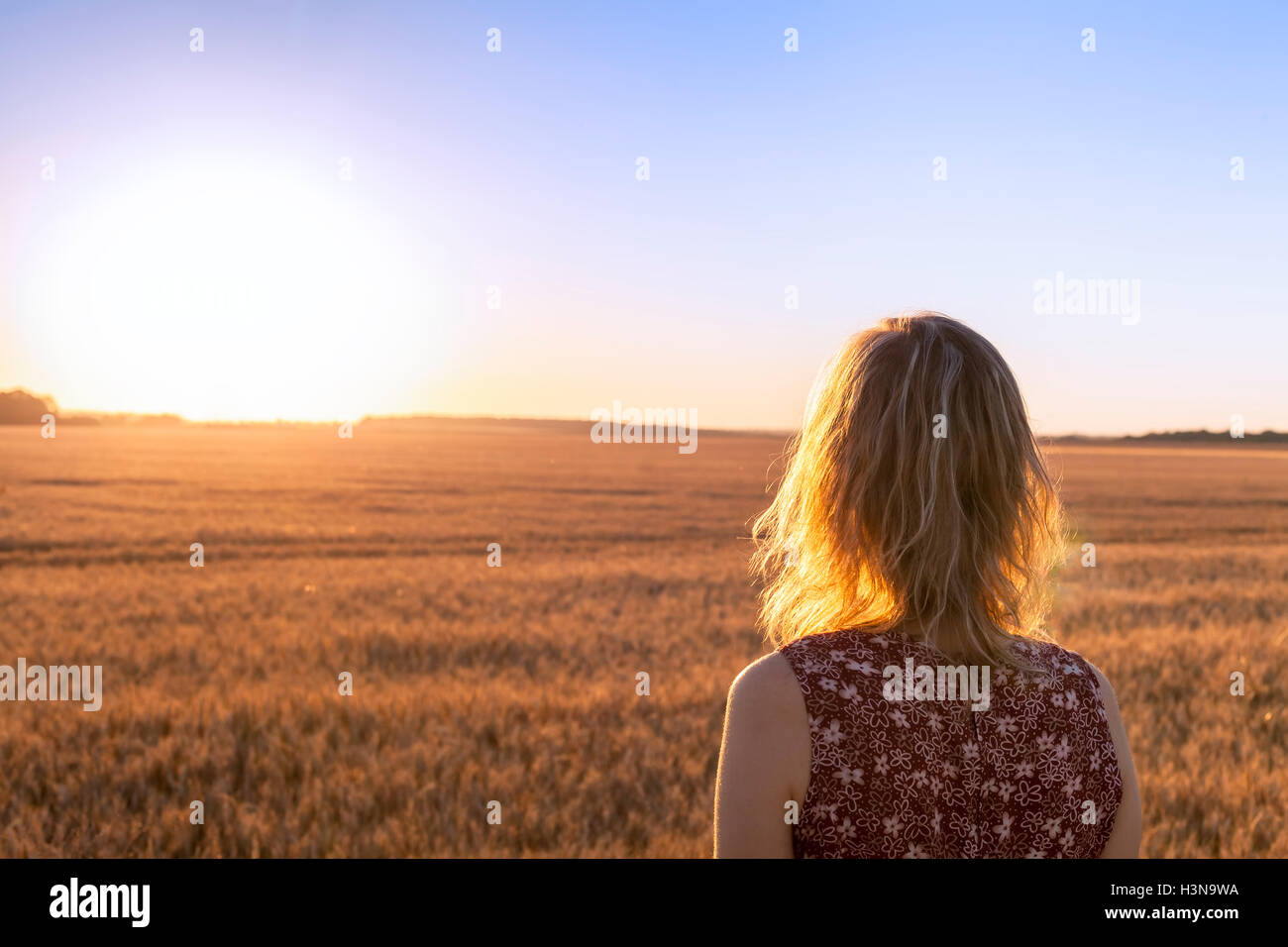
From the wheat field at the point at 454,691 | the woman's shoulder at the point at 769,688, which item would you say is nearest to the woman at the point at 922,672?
the woman's shoulder at the point at 769,688

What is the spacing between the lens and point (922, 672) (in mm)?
1650

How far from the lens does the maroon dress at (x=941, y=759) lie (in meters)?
1.60

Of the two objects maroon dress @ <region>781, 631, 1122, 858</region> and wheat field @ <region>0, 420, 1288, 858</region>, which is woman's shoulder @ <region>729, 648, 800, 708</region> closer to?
maroon dress @ <region>781, 631, 1122, 858</region>

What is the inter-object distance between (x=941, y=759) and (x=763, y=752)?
34 centimetres

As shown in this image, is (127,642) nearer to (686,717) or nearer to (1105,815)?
(686,717)

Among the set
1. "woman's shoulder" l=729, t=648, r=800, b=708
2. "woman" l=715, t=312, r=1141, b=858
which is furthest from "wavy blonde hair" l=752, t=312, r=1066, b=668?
"woman's shoulder" l=729, t=648, r=800, b=708

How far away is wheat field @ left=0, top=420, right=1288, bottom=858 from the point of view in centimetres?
574

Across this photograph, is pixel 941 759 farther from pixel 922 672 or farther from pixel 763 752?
pixel 763 752

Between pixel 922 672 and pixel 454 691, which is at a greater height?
pixel 922 672

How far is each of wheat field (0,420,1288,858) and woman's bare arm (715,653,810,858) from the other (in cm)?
126

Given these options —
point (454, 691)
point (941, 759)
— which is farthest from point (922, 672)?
point (454, 691)

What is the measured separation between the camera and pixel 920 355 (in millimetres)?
1701
